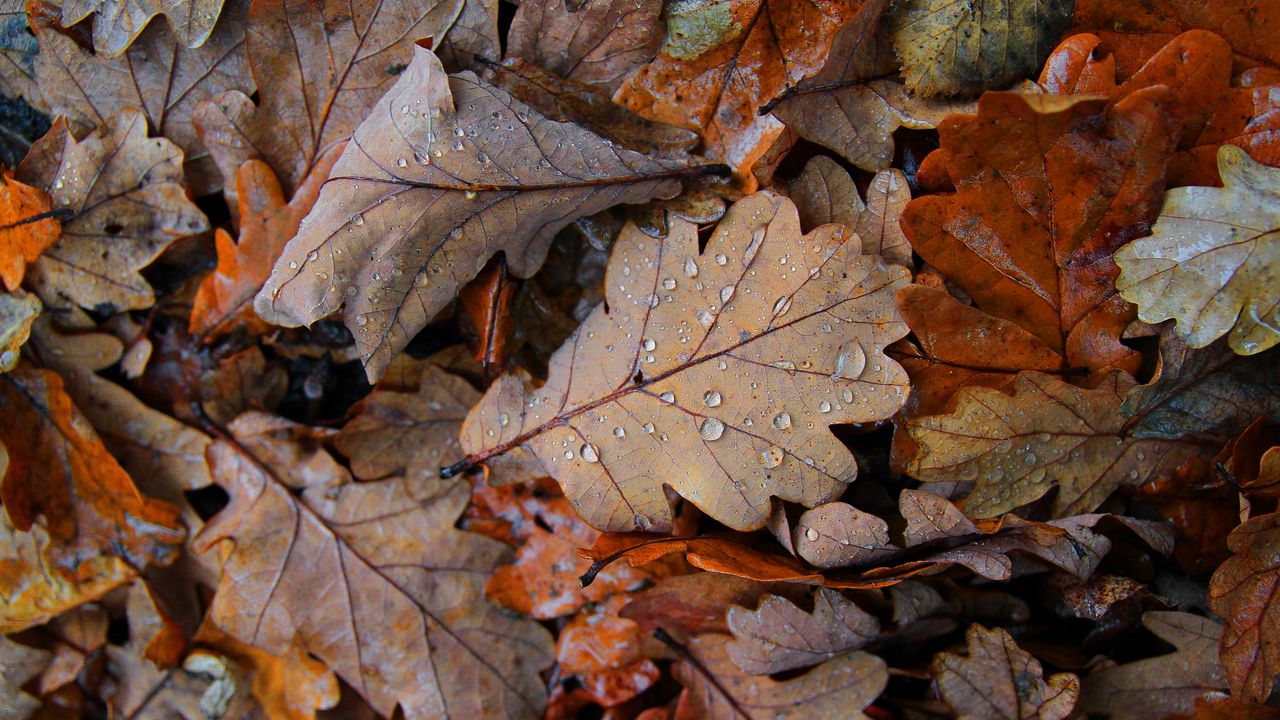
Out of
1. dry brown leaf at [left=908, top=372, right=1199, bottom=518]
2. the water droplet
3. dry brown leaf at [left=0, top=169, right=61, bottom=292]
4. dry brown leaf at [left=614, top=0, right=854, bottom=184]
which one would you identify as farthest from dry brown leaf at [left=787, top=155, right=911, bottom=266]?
dry brown leaf at [left=0, top=169, right=61, bottom=292]

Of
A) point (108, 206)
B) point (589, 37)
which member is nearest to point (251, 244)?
point (108, 206)

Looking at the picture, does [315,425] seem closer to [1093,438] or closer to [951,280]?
[951,280]

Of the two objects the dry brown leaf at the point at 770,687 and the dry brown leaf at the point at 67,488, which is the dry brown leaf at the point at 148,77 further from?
the dry brown leaf at the point at 770,687

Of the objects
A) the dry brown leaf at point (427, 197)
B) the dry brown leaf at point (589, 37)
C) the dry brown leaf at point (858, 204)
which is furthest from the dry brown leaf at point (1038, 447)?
the dry brown leaf at point (589, 37)

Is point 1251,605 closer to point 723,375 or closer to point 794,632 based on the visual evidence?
point 794,632

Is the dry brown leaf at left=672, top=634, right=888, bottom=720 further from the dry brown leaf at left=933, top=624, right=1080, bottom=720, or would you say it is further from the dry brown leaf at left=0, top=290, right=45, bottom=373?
the dry brown leaf at left=0, top=290, right=45, bottom=373

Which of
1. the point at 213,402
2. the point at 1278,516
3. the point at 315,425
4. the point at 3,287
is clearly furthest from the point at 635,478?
the point at 3,287
